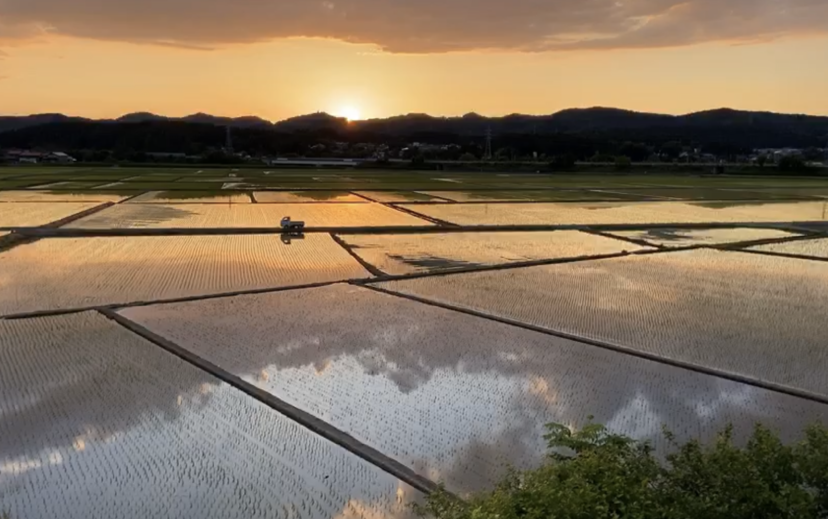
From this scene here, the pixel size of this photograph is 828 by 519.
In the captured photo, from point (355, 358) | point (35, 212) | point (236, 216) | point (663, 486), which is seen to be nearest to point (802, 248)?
point (355, 358)

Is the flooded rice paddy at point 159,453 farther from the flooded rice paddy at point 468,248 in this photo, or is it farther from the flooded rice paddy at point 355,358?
the flooded rice paddy at point 468,248

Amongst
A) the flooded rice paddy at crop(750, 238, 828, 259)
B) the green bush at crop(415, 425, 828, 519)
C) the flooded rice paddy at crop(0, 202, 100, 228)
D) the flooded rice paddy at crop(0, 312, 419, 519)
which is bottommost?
the flooded rice paddy at crop(750, 238, 828, 259)

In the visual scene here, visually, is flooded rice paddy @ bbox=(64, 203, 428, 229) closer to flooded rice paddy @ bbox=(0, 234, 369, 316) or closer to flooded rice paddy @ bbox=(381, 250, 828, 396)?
flooded rice paddy @ bbox=(0, 234, 369, 316)

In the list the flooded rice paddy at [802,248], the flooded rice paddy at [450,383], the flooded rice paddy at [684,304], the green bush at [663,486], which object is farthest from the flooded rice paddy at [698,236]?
the green bush at [663,486]

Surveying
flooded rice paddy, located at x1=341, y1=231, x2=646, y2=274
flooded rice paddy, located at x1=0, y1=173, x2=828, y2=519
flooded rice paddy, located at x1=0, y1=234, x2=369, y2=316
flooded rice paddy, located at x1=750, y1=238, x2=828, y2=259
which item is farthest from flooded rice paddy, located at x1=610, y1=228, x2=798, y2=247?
flooded rice paddy, located at x1=0, y1=234, x2=369, y2=316

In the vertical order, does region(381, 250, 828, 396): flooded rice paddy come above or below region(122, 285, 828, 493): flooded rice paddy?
below

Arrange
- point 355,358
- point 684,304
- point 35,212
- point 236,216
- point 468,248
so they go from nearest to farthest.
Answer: point 355,358 < point 684,304 < point 468,248 < point 35,212 < point 236,216

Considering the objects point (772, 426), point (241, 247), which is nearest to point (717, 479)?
point (772, 426)

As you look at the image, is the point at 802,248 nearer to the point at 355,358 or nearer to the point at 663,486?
the point at 355,358

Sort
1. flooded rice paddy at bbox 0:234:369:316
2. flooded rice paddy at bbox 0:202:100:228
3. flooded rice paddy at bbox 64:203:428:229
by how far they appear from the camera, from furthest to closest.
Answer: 1. flooded rice paddy at bbox 64:203:428:229
2. flooded rice paddy at bbox 0:202:100:228
3. flooded rice paddy at bbox 0:234:369:316
